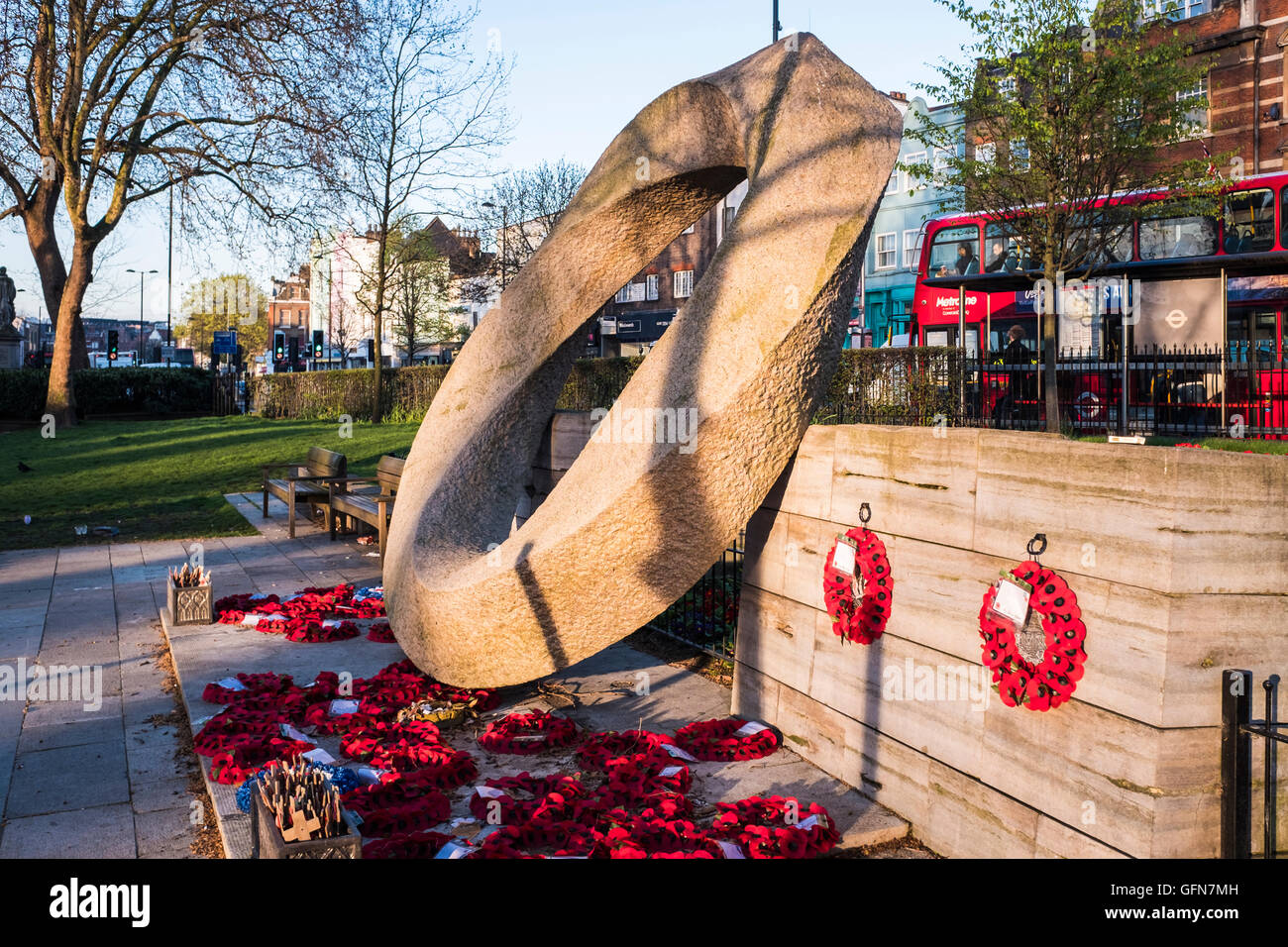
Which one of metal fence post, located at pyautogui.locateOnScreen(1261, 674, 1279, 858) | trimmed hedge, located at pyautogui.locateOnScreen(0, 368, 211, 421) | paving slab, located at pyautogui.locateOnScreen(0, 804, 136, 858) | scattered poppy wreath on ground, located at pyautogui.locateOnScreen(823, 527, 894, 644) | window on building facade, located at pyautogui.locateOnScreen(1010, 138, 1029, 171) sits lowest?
paving slab, located at pyautogui.locateOnScreen(0, 804, 136, 858)

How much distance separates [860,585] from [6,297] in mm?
39277

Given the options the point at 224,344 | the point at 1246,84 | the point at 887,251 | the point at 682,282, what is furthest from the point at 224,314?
the point at 1246,84

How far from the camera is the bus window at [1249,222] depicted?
621 inches

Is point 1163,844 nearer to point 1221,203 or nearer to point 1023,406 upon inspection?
point 1023,406

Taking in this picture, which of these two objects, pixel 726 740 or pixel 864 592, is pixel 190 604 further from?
pixel 864 592

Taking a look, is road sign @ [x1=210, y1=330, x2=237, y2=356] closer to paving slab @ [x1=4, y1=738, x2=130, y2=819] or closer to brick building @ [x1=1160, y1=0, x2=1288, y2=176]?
brick building @ [x1=1160, y1=0, x2=1288, y2=176]

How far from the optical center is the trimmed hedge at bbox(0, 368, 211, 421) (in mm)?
30344

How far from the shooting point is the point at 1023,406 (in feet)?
52.5

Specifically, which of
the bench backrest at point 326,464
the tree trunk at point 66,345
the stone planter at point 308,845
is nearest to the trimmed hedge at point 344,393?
the tree trunk at point 66,345

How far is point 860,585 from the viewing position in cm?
458

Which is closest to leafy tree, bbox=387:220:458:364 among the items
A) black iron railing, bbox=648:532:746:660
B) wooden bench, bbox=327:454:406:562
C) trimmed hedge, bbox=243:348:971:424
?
Result: trimmed hedge, bbox=243:348:971:424

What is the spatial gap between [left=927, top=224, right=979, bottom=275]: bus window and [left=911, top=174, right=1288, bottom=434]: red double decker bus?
0.02m

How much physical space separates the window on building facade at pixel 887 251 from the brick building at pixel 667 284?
6.77 m
